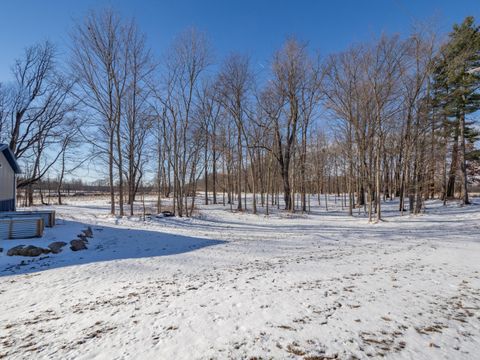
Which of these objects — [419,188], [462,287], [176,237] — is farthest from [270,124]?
[462,287]

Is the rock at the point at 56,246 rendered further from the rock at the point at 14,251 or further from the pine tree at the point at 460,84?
the pine tree at the point at 460,84

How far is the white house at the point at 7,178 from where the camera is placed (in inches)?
500

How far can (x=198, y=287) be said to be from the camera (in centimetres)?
494

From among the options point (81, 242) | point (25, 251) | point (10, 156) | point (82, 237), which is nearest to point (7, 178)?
point (10, 156)

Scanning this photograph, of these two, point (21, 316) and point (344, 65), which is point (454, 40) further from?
point (21, 316)

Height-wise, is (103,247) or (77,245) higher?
(77,245)

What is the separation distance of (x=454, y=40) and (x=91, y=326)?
25.6m

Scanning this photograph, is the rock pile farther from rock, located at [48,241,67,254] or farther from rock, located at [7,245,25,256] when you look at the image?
rock, located at [7,245,25,256]

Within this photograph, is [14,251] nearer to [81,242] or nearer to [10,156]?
[81,242]

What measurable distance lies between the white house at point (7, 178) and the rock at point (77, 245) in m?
7.23

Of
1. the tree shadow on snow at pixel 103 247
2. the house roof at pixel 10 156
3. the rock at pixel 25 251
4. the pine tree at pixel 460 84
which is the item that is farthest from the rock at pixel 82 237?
the pine tree at pixel 460 84

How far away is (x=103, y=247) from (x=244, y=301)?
23.8ft

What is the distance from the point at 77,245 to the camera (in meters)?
8.63

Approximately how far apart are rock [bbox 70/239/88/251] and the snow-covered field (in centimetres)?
26
